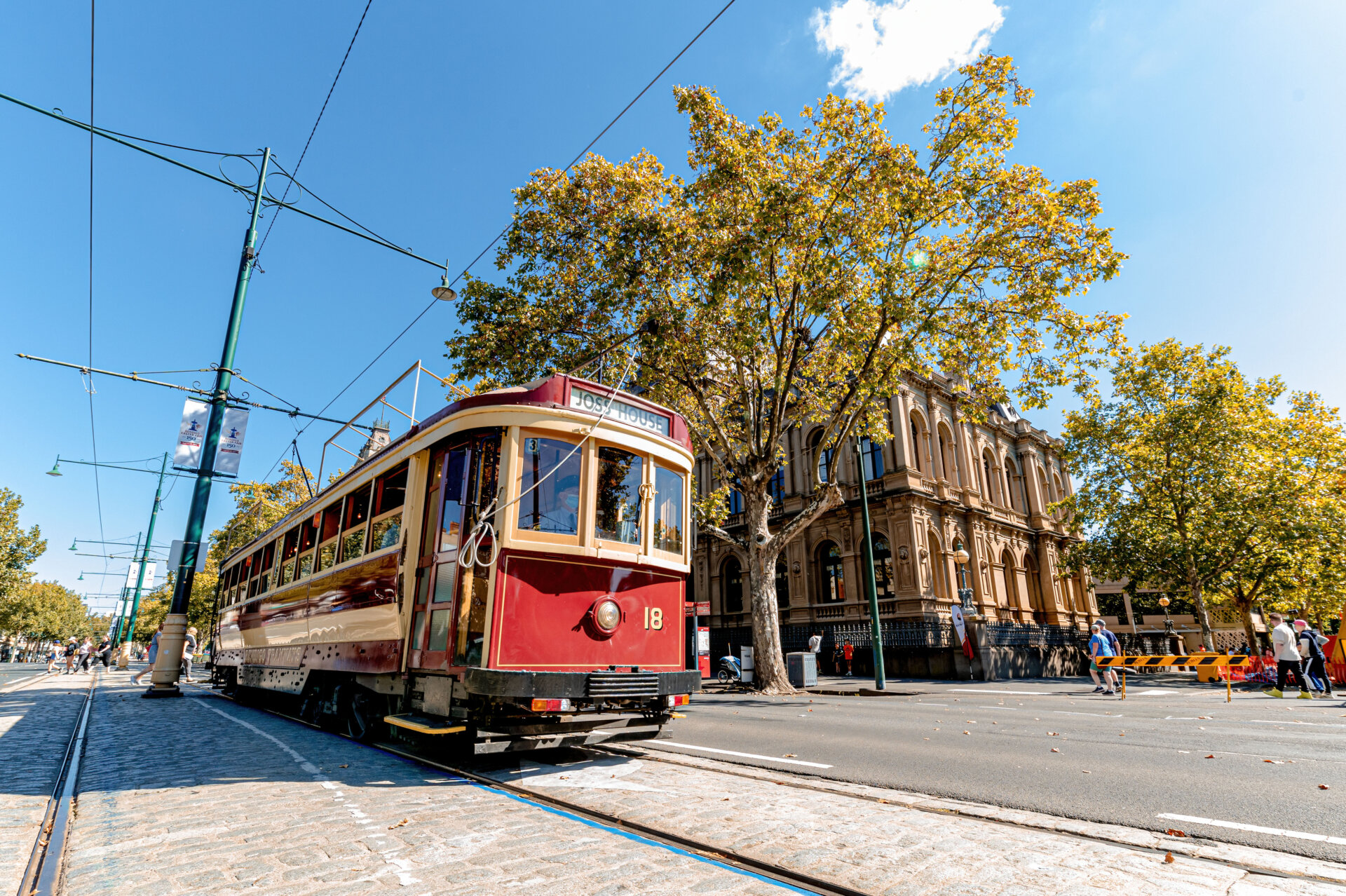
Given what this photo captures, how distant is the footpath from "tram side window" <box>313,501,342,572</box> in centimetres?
292

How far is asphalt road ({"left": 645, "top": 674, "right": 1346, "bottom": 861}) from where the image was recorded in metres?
4.81

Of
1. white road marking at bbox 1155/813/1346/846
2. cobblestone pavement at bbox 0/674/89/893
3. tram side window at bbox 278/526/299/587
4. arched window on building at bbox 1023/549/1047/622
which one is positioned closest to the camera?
cobblestone pavement at bbox 0/674/89/893

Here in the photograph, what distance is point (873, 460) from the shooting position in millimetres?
31203

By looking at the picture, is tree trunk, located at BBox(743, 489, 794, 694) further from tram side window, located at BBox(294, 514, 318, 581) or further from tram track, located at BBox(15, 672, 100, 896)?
tram track, located at BBox(15, 672, 100, 896)

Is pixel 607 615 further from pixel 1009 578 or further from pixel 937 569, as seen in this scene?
pixel 1009 578

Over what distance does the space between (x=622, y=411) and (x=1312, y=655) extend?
1625 cm

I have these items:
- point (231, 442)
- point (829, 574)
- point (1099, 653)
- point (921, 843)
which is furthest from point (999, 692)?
point (231, 442)

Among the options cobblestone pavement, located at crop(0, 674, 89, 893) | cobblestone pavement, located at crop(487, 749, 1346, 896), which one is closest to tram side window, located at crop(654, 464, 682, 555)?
cobblestone pavement, located at crop(487, 749, 1346, 896)

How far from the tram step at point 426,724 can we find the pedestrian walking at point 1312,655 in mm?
17129

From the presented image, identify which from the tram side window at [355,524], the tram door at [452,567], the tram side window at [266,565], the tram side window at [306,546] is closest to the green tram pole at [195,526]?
the tram side window at [266,565]

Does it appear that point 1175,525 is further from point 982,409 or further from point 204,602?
point 204,602

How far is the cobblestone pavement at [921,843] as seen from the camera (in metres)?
3.39

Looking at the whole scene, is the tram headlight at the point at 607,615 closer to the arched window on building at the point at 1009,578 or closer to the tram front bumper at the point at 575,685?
the tram front bumper at the point at 575,685

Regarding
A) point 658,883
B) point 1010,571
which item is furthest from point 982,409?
point 1010,571
